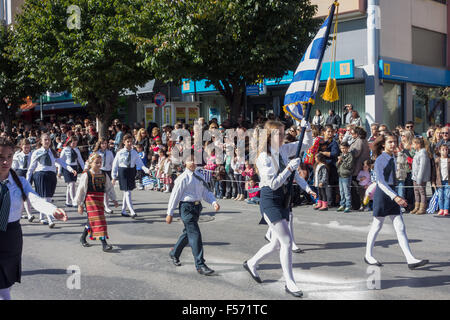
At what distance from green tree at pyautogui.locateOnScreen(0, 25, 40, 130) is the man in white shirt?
961 inches

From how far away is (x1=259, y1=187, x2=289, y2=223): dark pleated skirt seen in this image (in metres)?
5.53

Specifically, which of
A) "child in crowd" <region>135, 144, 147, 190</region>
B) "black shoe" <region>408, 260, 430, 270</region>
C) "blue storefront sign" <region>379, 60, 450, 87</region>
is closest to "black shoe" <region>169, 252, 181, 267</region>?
"black shoe" <region>408, 260, 430, 270</region>

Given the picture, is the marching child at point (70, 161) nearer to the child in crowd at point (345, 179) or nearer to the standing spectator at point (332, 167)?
the standing spectator at point (332, 167)

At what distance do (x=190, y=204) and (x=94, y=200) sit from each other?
2214mm

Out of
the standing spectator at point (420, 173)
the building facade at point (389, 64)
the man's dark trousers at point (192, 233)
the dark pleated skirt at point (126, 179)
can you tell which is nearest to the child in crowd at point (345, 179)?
the standing spectator at point (420, 173)

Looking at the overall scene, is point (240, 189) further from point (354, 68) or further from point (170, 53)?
point (354, 68)

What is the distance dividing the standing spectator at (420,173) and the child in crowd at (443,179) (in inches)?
8.6

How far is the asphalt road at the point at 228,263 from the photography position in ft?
17.9

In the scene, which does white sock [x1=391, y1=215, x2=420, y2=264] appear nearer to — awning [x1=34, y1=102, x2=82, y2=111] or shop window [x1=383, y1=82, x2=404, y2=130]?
shop window [x1=383, y1=82, x2=404, y2=130]

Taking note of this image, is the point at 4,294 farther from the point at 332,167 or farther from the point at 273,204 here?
the point at 332,167

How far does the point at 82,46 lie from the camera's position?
67.7 feet

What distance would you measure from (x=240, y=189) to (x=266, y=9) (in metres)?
6.06

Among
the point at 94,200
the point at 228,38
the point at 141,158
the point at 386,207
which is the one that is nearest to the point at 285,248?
the point at 386,207
